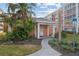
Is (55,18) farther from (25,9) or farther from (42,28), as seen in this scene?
(25,9)

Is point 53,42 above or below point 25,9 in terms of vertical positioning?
below

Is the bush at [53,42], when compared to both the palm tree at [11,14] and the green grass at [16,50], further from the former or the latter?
the palm tree at [11,14]

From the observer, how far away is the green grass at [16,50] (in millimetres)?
10758

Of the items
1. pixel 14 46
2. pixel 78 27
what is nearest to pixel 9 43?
pixel 14 46

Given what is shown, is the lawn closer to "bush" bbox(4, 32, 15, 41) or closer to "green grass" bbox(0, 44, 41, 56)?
"green grass" bbox(0, 44, 41, 56)

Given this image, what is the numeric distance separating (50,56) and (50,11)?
488 mm

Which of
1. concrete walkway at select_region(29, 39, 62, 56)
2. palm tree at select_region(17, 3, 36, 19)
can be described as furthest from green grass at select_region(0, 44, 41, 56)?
palm tree at select_region(17, 3, 36, 19)

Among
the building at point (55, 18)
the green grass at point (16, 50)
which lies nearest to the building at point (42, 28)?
the building at point (55, 18)

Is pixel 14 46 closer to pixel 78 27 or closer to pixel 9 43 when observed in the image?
pixel 9 43

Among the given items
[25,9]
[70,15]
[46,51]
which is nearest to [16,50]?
[46,51]

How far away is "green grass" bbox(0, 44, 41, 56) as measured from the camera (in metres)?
10.8

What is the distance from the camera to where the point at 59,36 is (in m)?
10.8

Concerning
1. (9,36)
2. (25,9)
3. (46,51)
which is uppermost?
(25,9)

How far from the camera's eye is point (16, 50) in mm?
10773
